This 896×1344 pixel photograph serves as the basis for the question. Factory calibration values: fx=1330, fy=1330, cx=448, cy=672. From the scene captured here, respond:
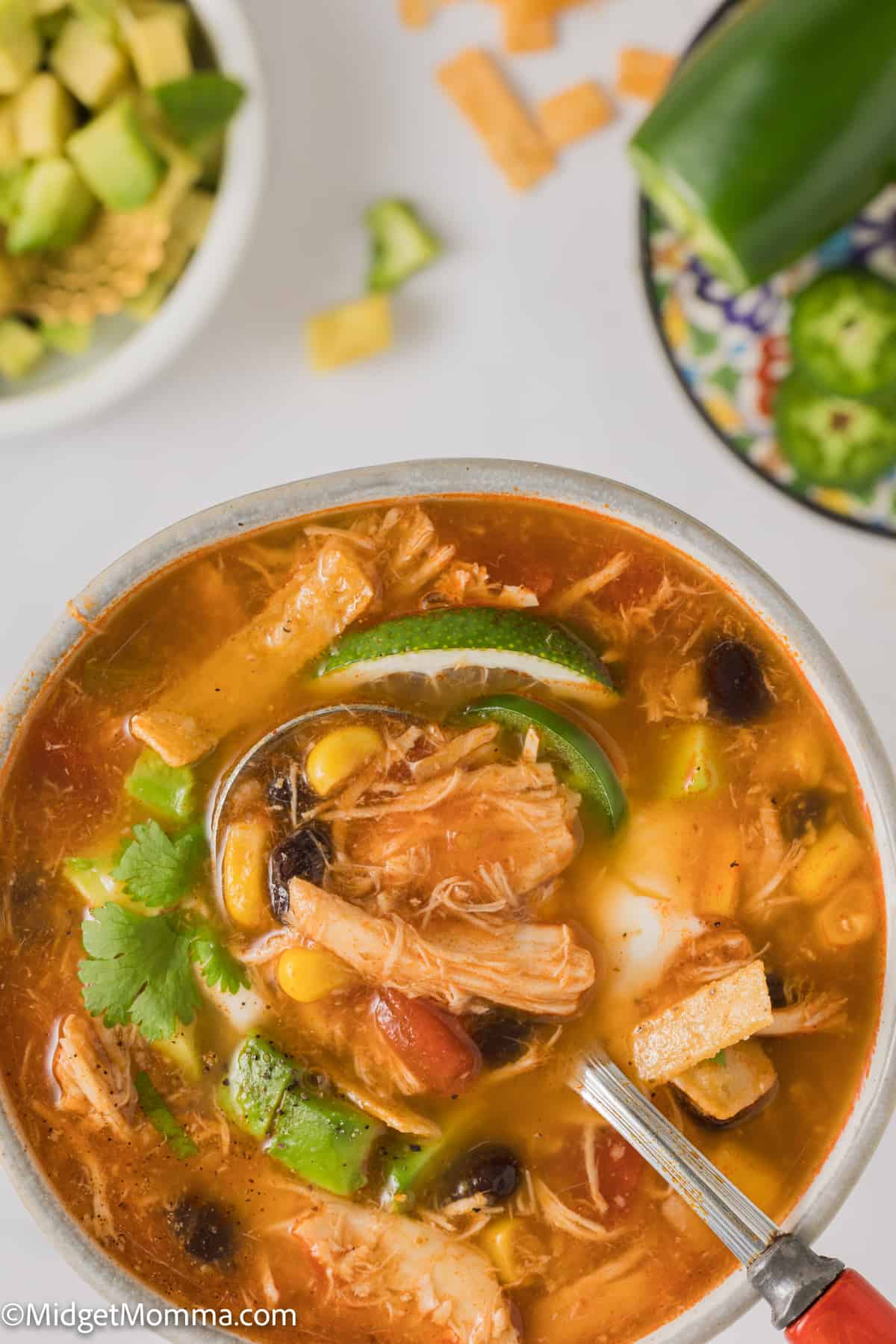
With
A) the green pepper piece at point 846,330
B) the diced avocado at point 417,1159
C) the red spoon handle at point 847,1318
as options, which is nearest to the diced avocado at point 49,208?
the green pepper piece at point 846,330

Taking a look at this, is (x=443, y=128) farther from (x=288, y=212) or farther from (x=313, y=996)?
(x=313, y=996)

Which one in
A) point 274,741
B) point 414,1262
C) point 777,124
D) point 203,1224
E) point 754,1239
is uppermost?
point 777,124

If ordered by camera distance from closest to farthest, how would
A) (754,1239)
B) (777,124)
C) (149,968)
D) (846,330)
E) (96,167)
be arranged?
(754,1239) < (149,968) < (777,124) < (846,330) < (96,167)

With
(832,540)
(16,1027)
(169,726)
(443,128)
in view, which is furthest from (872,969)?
(443,128)

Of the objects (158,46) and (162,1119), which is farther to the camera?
(158,46)

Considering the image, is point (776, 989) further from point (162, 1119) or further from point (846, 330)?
point (846, 330)

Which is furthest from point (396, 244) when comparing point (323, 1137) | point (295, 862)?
point (323, 1137)

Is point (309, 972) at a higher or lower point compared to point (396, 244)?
lower

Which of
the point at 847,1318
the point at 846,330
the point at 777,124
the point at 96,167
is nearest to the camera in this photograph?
the point at 847,1318
